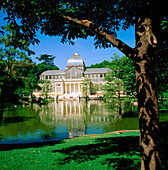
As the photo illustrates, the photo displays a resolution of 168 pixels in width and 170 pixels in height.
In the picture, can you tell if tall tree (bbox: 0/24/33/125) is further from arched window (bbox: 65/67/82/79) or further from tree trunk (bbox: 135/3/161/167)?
arched window (bbox: 65/67/82/79)

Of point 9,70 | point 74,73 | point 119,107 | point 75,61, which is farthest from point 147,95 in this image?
point 75,61

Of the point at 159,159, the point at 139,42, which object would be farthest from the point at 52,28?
the point at 159,159

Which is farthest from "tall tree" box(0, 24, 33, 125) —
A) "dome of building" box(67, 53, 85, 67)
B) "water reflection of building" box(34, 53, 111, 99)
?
"dome of building" box(67, 53, 85, 67)

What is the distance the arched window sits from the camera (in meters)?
54.3

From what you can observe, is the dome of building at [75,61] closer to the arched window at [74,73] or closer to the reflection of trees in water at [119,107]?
the arched window at [74,73]

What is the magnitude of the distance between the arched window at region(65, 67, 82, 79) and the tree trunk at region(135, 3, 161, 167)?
5194 cm

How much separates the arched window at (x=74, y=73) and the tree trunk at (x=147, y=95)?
Answer: 170 feet

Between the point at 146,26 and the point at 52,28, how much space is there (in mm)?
3352

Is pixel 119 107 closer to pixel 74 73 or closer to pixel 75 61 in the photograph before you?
pixel 74 73

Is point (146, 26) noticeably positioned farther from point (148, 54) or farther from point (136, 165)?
point (136, 165)

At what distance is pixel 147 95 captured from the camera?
2314mm

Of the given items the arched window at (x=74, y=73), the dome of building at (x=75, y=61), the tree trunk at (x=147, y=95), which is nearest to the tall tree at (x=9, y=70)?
the tree trunk at (x=147, y=95)

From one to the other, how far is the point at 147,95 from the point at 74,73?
52.7 m

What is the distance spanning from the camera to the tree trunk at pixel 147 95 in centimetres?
222
